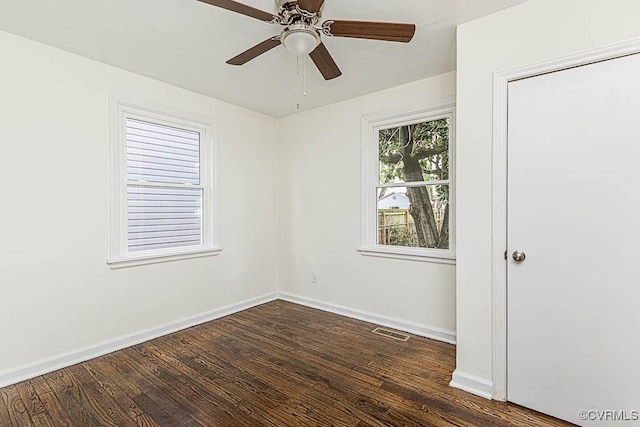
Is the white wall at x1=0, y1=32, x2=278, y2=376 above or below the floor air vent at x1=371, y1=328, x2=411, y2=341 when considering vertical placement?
above

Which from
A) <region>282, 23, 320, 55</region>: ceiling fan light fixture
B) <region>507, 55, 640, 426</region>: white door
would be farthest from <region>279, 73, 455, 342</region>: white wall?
<region>282, 23, 320, 55</region>: ceiling fan light fixture

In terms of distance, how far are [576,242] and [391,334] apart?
1.86 meters

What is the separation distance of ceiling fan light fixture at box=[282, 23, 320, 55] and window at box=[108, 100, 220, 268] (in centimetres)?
195

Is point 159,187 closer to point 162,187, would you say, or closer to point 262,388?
point 162,187

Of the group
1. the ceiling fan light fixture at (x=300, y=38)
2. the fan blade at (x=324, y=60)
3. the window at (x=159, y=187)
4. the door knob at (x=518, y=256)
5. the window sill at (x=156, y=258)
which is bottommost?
the window sill at (x=156, y=258)

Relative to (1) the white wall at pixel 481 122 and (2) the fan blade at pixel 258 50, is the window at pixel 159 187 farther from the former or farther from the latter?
(1) the white wall at pixel 481 122

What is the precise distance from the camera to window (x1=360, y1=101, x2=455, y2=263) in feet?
9.96

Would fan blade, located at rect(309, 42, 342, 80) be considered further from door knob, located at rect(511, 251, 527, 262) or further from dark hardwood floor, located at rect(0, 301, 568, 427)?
dark hardwood floor, located at rect(0, 301, 568, 427)

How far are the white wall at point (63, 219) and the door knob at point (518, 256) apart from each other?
3072mm

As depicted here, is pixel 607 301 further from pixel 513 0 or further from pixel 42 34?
pixel 42 34

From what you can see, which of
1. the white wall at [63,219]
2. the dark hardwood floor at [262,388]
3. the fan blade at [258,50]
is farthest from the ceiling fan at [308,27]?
the dark hardwood floor at [262,388]

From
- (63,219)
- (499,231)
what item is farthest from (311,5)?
(63,219)

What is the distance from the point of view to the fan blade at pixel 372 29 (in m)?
1.69

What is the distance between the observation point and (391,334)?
309 centimetres
